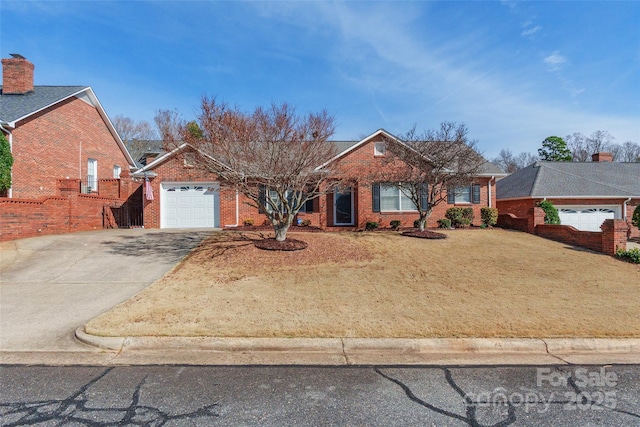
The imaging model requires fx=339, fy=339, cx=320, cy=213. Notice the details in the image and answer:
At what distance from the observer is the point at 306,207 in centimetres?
1722

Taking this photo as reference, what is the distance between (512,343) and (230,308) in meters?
4.41

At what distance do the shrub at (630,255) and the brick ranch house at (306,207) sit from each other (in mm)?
6984

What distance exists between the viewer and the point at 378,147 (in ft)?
56.3

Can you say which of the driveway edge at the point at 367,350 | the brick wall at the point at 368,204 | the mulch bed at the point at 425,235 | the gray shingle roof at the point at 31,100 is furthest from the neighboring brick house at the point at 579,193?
the gray shingle roof at the point at 31,100

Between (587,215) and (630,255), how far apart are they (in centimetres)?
1057

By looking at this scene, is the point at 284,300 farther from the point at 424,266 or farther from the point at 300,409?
the point at 424,266

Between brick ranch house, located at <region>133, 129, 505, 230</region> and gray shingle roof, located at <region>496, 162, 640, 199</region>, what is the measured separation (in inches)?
228

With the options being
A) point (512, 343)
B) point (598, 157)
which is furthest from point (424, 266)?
point (598, 157)

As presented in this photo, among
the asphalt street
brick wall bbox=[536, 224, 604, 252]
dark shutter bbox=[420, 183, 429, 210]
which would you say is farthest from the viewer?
dark shutter bbox=[420, 183, 429, 210]

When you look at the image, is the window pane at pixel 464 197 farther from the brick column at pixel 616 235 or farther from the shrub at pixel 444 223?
the brick column at pixel 616 235

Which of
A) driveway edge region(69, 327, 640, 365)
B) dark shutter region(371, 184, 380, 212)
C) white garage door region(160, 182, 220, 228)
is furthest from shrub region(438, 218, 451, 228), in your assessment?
driveway edge region(69, 327, 640, 365)

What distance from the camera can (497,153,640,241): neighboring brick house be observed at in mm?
18938

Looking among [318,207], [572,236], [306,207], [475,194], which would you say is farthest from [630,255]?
[306,207]

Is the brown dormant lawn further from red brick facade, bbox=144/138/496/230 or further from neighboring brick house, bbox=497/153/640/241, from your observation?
neighboring brick house, bbox=497/153/640/241
